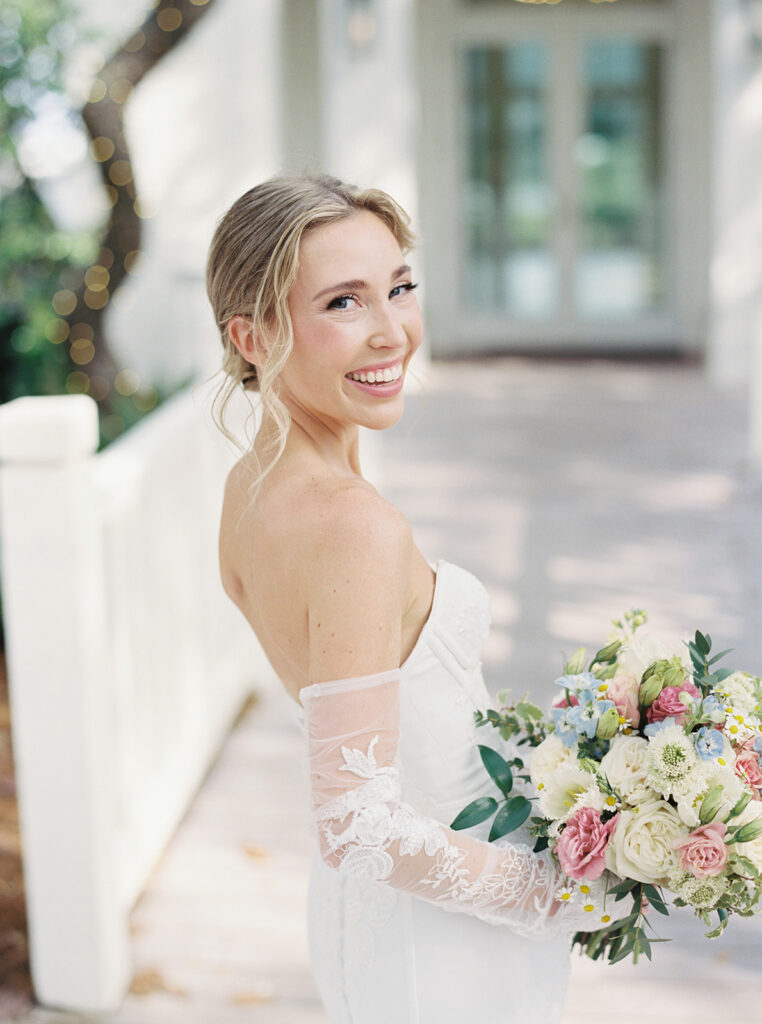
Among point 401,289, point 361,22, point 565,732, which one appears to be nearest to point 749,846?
point 565,732

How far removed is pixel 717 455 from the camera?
744 cm

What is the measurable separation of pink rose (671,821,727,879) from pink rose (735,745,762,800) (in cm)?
8

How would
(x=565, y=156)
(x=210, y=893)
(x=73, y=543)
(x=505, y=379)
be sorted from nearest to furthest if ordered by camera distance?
1. (x=73, y=543)
2. (x=210, y=893)
3. (x=505, y=379)
4. (x=565, y=156)

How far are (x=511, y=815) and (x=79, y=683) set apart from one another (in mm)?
1204

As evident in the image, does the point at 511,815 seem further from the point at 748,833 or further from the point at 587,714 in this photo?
the point at 748,833

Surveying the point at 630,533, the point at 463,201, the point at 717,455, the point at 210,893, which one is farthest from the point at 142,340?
the point at 463,201

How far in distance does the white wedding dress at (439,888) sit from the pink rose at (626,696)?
0.17m

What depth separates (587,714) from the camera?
1393 millimetres

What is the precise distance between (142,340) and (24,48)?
128 cm

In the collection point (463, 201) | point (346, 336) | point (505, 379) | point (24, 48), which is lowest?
point (505, 379)

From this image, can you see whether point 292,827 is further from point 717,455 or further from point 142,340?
point 717,455

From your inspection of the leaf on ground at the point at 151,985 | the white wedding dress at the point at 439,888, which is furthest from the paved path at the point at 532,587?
the white wedding dress at the point at 439,888

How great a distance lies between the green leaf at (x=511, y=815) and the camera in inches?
56.6

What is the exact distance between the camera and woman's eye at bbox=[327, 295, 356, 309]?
4.32ft
